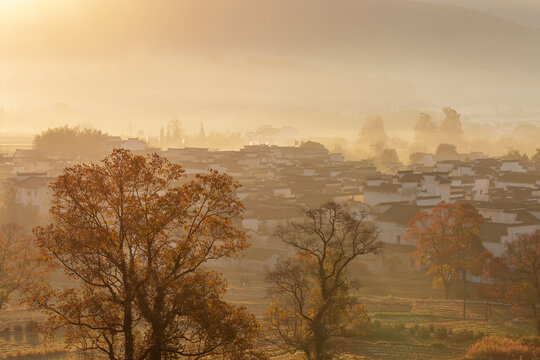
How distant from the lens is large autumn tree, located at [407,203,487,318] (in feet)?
139

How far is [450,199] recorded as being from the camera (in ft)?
218

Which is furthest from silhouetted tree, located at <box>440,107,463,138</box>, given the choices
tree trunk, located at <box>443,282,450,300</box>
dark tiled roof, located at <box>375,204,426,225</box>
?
tree trunk, located at <box>443,282,450,300</box>

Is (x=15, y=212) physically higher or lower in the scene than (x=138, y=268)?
lower

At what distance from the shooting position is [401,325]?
112 ft

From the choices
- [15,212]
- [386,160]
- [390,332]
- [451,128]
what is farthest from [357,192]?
[451,128]

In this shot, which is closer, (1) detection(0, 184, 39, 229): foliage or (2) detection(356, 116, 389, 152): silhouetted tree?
(1) detection(0, 184, 39, 229): foliage

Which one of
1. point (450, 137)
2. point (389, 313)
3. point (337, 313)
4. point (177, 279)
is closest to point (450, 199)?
point (389, 313)

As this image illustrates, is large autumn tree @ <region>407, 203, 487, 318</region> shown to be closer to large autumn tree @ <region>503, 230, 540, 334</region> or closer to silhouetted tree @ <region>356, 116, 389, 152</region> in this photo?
large autumn tree @ <region>503, 230, 540, 334</region>

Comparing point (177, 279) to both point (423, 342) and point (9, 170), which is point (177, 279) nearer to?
point (423, 342)

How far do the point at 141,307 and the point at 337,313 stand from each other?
10589 mm

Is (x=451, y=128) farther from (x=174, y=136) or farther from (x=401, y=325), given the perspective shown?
(x=401, y=325)

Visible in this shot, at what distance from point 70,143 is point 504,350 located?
344ft

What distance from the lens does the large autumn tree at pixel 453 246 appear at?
42.3 m

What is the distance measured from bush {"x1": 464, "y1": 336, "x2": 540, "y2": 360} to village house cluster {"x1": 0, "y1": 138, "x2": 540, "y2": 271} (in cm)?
1893
